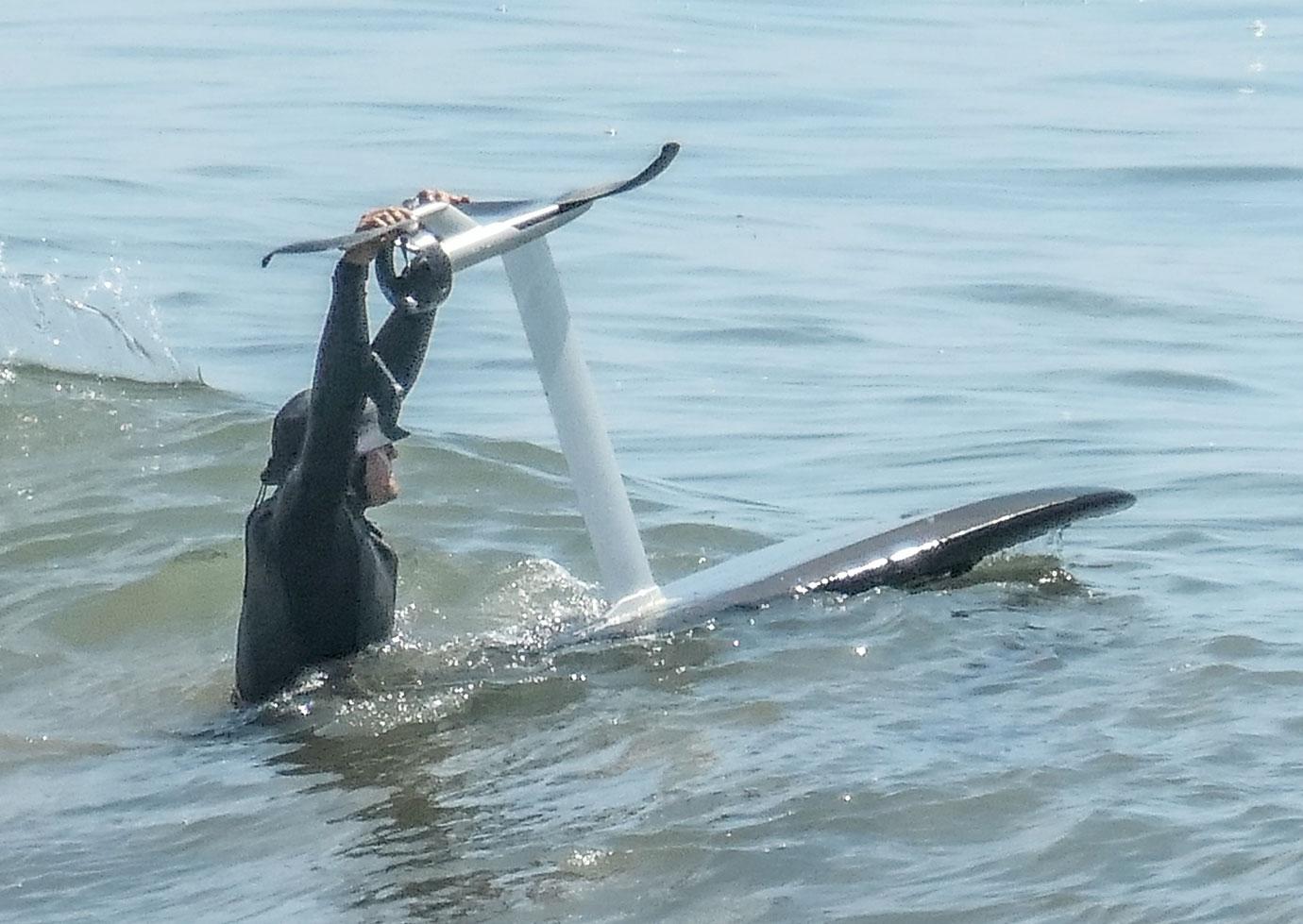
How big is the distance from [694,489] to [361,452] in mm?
3317

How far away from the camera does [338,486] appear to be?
6000mm

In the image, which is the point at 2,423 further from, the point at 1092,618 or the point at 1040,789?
the point at 1040,789

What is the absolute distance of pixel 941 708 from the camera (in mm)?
6254

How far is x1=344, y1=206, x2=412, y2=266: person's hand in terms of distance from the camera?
5496 mm

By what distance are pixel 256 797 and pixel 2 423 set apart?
4.56m

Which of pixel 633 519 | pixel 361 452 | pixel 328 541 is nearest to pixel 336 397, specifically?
pixel 361 452

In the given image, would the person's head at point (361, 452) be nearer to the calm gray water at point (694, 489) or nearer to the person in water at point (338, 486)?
the person in water at point (338, 486)

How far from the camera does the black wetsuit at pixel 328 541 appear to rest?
5.78 m

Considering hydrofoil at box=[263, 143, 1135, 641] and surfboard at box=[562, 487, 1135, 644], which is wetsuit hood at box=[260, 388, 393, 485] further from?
surfboard at box=[562, 487, 1135, 644]

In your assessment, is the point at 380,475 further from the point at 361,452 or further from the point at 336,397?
the point at 336,397

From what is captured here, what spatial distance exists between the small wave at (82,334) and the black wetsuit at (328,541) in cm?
431

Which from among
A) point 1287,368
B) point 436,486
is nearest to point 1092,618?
point 436,486

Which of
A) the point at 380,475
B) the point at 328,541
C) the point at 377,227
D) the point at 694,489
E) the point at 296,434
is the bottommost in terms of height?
the point at 694,489

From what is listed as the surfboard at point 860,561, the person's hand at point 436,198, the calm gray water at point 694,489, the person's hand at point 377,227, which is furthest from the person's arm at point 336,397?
the surfboard at point 860,561
